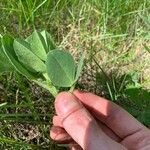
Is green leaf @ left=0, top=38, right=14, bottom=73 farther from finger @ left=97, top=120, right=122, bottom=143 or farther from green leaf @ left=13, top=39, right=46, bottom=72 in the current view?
finger @ left=97, top=120, right=122, bottom=143

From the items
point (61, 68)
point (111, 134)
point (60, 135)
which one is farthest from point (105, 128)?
point (61, 68)

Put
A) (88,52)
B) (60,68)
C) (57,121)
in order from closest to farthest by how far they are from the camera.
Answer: (60,68) → (57,121) → (88,52)

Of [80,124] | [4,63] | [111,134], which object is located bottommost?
[111,134]

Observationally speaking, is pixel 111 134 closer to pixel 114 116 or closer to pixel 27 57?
pixel 114 116

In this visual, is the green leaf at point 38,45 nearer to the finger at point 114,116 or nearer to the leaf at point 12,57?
the leaf at point 12,57

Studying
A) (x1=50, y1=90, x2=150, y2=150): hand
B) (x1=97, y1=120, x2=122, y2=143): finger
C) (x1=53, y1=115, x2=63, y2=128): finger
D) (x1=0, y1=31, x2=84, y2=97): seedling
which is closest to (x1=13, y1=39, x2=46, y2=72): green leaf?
(x1=0, y1=31, x2=84, y2=97): seedling

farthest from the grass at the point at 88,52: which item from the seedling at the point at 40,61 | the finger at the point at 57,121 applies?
the seedling at the point at 40,61
